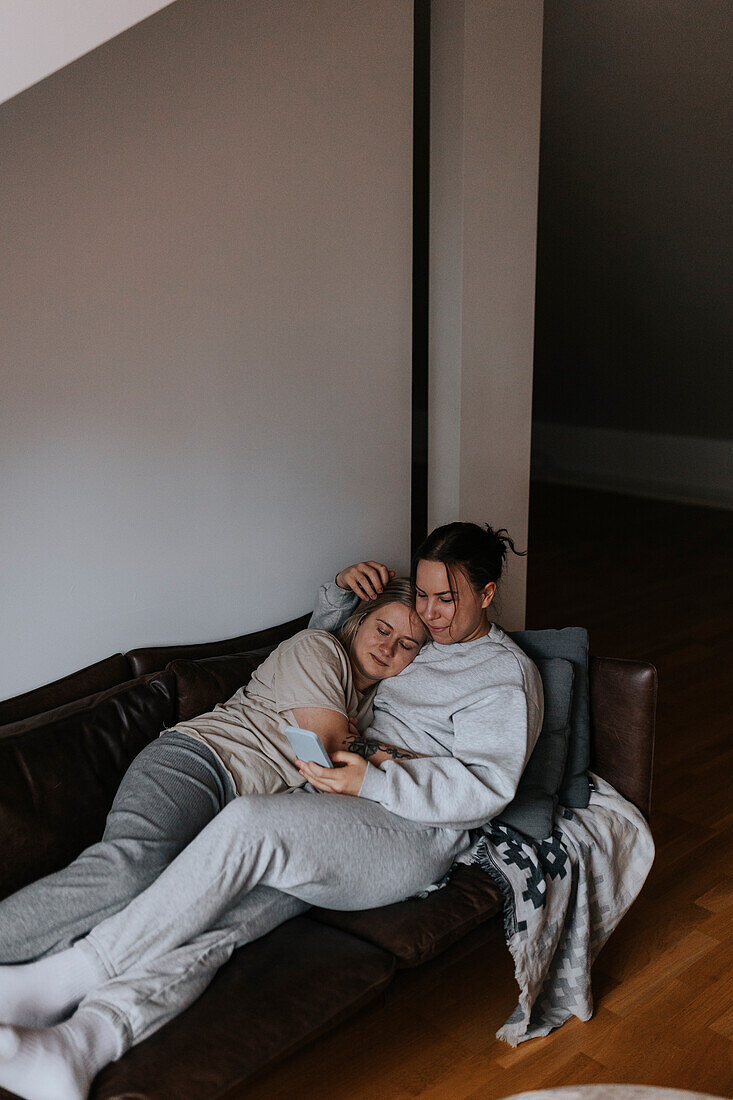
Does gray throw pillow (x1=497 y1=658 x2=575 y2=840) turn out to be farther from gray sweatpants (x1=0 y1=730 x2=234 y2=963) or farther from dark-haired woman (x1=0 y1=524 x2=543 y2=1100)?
gray sweatpants (x1=0 y1=730 x2=234 y2=963)

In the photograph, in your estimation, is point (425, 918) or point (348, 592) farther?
point (348, 592)

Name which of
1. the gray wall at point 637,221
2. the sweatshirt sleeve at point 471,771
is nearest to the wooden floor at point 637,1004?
the sweatshirt sleeve at point 471,771

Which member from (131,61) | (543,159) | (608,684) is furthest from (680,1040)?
(543,159)

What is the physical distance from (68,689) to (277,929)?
77 cm

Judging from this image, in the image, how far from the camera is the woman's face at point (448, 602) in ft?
7.51

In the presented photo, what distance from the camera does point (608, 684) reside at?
7.74 feet

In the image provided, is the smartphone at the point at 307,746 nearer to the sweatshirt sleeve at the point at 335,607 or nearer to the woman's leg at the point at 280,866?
the woman's leg at the point at 280,866

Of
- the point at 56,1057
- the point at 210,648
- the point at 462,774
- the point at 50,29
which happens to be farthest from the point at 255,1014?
the point at 50,29

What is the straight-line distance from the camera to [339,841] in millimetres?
1938

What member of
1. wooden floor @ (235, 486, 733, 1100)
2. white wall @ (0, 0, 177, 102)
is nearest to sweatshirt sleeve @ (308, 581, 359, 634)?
wooden floor @ (235, 486, 733, 1100)

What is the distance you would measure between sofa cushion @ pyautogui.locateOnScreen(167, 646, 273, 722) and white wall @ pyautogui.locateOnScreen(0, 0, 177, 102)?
1.40 m

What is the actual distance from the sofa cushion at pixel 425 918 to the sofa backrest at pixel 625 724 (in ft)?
1.54

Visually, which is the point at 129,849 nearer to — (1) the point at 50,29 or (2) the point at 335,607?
(2) the point at 335,607

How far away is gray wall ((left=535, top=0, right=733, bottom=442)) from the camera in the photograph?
155 inches
